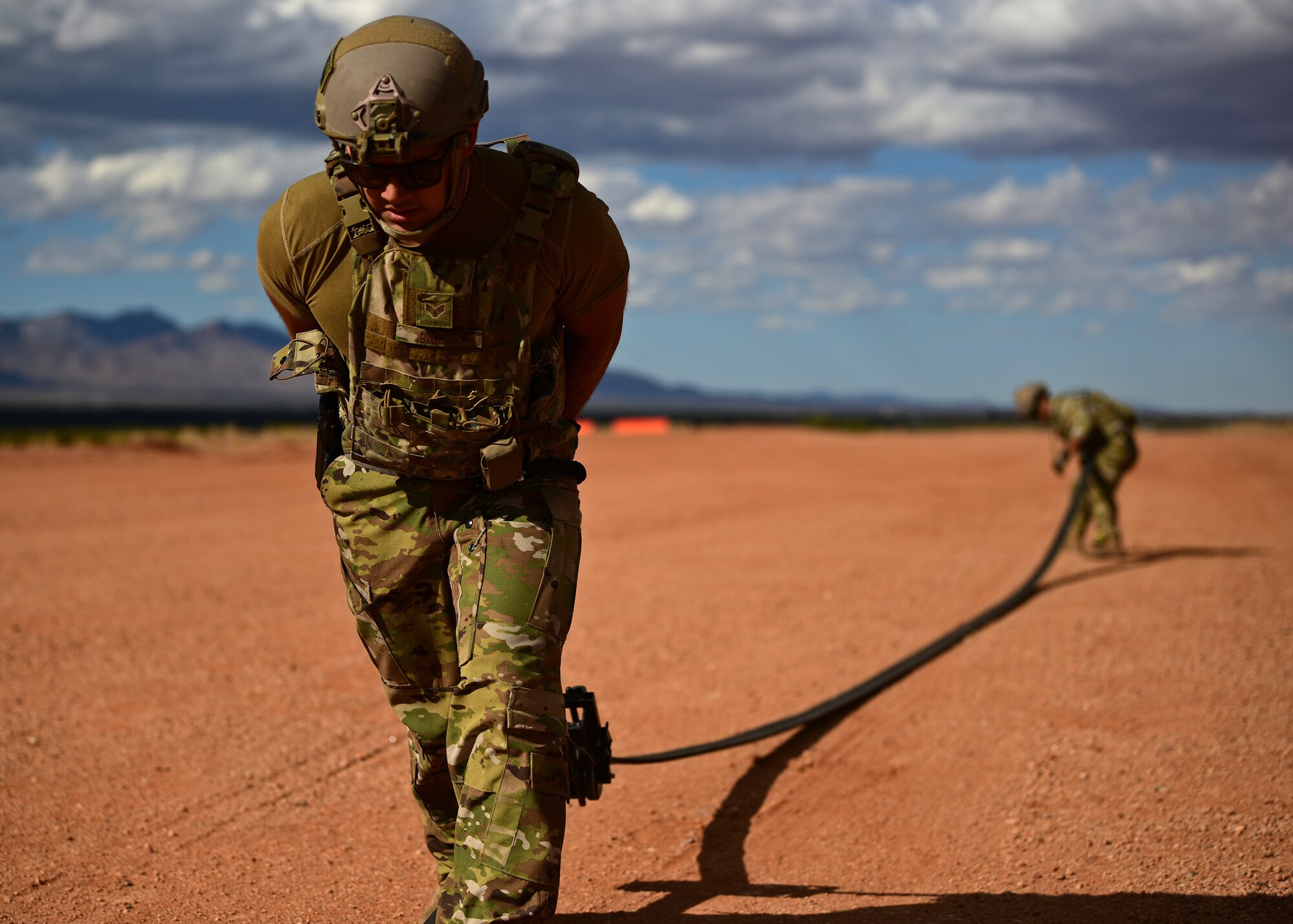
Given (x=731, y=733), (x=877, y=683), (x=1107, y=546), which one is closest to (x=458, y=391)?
(x=731, y=733)

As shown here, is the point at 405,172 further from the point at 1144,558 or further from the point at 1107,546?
the point at 1107,546

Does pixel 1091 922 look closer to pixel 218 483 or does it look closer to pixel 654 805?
pixel 654 805

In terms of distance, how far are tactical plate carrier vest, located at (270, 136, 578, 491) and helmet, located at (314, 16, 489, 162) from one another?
207mm

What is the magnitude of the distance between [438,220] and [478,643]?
1.12 metres

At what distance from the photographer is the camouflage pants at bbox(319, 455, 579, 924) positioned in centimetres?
332

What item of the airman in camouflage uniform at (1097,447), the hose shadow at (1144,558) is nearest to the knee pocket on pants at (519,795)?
the hose shadow at (1144,558)

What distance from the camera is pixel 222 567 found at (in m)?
12.4

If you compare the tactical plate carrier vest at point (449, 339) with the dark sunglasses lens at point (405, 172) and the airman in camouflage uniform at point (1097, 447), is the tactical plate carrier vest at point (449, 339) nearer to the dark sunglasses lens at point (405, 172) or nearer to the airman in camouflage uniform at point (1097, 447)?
the dark sunglasses lens at point (405, 172)

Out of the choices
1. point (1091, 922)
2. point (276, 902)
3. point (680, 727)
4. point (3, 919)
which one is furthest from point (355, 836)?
point (1091, 922)

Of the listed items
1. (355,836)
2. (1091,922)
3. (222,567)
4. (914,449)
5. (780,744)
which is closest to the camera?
(1091,922)

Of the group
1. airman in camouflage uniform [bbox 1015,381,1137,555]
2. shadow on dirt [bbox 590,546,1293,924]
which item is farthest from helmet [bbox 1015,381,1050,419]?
A: shadow on dirt [bbox 590,546,1293,924]

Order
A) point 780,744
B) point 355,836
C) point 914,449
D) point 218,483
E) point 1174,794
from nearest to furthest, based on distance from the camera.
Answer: point 355,836 < point 1174,794 < point 780,744 < point 218,483 < point 914,449

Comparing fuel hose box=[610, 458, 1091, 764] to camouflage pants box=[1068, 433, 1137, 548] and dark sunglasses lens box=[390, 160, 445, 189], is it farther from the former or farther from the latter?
dark sunglasses lens box=[390, 160, 445, 189]

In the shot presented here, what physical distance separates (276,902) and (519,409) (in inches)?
84.0
